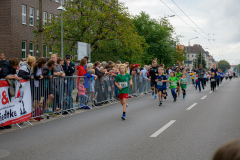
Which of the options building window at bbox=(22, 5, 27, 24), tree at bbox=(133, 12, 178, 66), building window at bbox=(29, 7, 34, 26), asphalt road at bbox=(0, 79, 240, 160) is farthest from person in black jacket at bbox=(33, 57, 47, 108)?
tree at bbox=(133, 12, 178, 66)

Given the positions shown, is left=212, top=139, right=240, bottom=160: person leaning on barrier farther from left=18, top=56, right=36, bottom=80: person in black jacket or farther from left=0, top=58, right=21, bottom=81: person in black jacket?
left=18, top=56, right=36, bottom=80: person in black jacket

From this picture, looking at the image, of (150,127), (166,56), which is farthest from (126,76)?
(166,56)

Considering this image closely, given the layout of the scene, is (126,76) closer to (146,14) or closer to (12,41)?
(12,41)

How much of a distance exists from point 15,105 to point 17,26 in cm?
2750

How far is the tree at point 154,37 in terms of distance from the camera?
54281 millimetres

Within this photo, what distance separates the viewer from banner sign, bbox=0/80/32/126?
847 cm

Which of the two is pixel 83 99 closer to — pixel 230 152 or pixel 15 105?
pixel 15 105

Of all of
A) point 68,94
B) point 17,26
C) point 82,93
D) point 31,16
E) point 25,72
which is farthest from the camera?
point 31,16

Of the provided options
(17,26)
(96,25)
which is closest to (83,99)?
(96,25)

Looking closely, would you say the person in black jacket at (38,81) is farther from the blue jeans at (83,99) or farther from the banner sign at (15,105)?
the blue jeans at (83,99)

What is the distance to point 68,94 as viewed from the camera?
1188 centimetres

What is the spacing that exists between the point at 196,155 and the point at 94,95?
909 centimetres

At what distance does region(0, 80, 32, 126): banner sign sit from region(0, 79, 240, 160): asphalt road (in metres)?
0.49

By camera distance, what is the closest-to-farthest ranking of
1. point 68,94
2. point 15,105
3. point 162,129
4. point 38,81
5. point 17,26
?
point 162,129, point 15,105, point 38,81, point 68,94, point 17,26
